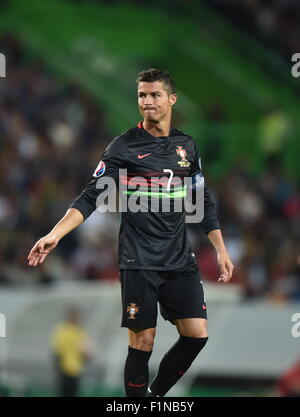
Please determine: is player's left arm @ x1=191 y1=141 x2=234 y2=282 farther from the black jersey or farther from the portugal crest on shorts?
the portugal crest on shorts

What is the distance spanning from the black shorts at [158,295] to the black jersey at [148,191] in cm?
8

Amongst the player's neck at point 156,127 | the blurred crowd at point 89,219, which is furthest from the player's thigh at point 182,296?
the blurred crowd at point 89,219

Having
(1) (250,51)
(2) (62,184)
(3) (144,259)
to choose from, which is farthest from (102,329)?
(1) (250,51)

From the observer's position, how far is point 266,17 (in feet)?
72.4

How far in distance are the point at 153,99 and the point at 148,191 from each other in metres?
0.60

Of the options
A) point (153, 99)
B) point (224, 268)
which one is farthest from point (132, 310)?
point (153, 99)

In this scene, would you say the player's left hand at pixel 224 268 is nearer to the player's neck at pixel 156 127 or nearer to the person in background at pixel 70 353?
the player's neck at pixel 156 127

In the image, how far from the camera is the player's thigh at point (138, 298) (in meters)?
6.88

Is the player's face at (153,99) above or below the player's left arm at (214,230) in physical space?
above

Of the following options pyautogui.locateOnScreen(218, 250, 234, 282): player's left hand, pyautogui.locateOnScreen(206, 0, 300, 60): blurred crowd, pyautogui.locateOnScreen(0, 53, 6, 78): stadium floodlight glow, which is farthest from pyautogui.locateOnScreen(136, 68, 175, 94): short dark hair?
pyautogui.locateOnScreen(206, 0, 300, 60): blurred crowd

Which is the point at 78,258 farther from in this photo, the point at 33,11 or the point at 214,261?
the point at 33,11

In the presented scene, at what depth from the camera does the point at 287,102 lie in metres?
20.8
